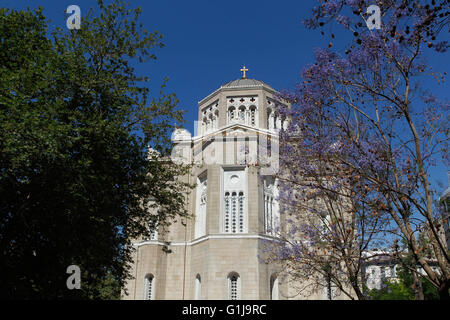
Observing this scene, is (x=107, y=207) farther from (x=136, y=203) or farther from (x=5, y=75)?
(x=5, y=75)

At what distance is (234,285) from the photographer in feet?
76.0

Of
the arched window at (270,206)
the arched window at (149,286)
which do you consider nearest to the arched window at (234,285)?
the arched window at (270,206)

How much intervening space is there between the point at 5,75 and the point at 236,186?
17106mm

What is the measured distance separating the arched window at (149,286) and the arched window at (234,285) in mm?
5629

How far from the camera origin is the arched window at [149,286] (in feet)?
83.9

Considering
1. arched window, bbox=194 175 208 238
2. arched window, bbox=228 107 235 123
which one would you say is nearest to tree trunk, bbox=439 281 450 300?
arched window, bbox=194 175 208 238

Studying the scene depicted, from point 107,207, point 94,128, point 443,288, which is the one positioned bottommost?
point 443,288

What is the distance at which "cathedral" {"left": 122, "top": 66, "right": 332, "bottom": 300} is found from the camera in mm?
22953

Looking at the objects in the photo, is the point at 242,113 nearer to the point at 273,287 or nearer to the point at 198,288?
the point at 273,287

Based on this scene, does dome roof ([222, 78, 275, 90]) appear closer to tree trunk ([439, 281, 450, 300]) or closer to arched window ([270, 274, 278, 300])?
arched window ([270, 274, 278, 300])

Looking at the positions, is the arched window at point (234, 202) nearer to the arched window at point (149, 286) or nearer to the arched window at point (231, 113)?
the arched window at point (231, 113)

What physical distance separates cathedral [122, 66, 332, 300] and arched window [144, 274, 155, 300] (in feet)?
0.21

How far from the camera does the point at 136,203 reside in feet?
44.2
